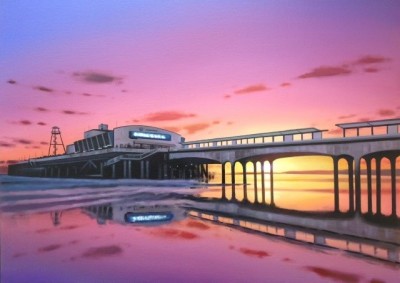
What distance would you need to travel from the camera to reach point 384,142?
43.5 ft

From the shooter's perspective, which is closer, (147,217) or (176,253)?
(176,253)

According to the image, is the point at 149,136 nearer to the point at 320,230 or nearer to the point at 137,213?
the point at 137,213

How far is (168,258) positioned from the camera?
479 cm

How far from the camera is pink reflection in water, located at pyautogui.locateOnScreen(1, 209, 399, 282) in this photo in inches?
160

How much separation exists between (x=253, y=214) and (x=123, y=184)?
12.7 meters

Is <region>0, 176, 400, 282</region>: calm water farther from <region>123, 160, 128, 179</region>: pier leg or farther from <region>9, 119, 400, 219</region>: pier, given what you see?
<region>123, 160, 128, 179</region>: pier leg

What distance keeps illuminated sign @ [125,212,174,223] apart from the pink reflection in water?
1.09 meters

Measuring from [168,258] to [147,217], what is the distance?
3614mm

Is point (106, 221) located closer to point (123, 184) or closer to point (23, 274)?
point (23, 274)

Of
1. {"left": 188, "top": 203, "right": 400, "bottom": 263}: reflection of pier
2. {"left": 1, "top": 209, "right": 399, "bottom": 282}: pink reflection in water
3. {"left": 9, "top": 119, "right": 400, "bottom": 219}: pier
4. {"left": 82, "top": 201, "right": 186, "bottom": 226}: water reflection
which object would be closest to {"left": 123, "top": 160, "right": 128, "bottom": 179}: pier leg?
{"left": 9, "top": 119, "right": 400, "bottom": 219}: pier

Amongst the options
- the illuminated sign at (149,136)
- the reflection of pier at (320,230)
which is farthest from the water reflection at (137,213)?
the illuminated sign at (149,136)

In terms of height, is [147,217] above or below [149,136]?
below

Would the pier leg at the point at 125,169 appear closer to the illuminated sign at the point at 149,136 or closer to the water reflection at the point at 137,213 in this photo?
the illuminated sign at the point at 149,136

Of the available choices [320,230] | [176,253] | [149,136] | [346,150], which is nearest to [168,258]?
[176,253]
